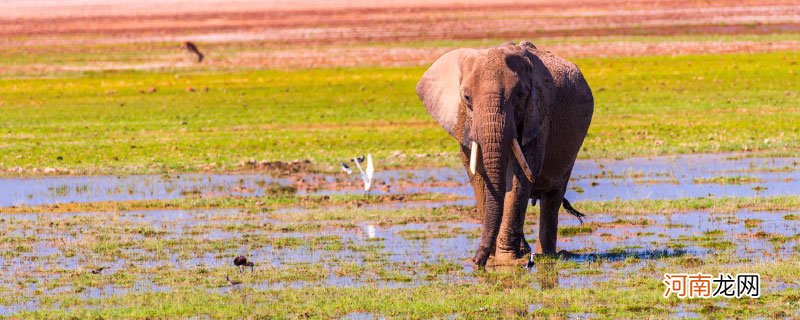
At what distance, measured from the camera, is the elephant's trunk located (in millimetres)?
14938

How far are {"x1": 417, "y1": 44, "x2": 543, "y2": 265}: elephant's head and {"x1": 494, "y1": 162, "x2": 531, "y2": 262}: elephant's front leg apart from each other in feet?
0.36

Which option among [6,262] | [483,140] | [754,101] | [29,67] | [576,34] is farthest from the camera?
[576,34]

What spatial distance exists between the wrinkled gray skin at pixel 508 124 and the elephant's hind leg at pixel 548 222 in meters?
0.01

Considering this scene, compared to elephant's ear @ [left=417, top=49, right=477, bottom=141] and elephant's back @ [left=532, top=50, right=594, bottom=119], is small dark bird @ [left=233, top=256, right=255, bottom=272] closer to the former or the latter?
elephant's ear @ [left=417, top=49, right=477, bottom=141]

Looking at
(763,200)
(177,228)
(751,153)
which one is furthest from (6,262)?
(751,153)

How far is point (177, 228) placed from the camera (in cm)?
1983

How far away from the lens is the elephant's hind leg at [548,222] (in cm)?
1688

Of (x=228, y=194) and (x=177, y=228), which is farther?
(x=228, y=194)

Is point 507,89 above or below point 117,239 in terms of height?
above

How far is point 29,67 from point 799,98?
118 feet

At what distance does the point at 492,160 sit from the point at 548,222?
229 centimetres

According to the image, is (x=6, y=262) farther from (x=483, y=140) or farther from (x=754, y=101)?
(x=754, y=101)

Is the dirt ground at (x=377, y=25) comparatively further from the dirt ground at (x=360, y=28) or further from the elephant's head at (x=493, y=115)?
the elephant's head at (x=493, y=115)

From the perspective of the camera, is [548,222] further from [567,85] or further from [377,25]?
[377,25]
